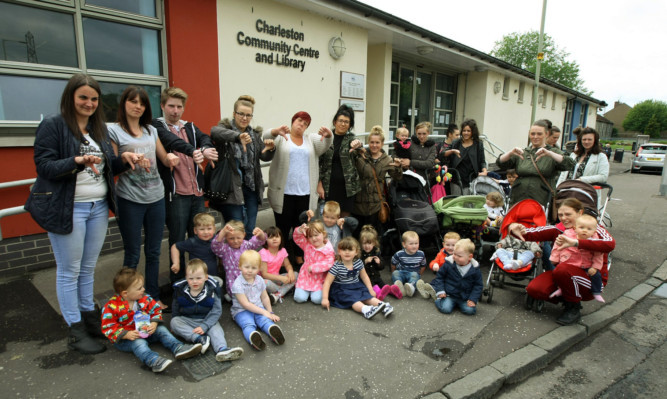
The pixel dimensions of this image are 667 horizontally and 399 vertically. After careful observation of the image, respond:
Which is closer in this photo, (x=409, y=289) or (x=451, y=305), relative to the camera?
(x=451, y=305)

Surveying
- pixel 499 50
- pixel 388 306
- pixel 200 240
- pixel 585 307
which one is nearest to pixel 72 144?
pixel 200 240

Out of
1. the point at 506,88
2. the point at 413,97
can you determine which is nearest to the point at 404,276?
the point at 413,97

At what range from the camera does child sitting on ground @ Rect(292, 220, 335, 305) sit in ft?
12.7

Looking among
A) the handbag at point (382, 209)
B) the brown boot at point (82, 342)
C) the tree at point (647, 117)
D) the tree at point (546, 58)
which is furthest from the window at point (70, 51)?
the tree at point (647, 117)

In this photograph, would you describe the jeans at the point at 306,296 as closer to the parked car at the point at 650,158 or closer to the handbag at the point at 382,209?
the handbag at the point at 382,209

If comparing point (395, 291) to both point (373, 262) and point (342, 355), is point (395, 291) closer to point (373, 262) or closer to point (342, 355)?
point (373, 262)

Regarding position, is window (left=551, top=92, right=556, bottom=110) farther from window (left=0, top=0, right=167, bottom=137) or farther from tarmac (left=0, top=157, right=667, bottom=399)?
window (left=0, top=0, right=167, bottom=137)

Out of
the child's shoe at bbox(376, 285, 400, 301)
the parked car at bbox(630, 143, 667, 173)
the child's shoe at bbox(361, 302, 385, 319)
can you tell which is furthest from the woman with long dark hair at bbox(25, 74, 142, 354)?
the parked car at bbox(630, 143, 667, 173)

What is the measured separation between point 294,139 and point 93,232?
7.07ft

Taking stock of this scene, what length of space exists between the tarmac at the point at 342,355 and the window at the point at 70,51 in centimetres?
199

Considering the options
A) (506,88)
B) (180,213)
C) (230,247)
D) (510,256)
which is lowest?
(510,256)

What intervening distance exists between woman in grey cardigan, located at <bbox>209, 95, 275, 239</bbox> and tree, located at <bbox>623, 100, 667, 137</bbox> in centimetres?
10143

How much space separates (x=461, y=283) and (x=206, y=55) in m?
4.68

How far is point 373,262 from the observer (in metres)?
4.20
